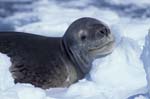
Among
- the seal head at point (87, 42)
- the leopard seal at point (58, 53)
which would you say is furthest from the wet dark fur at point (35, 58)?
the seal head at point (87, 42)

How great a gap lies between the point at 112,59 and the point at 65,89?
624 mm

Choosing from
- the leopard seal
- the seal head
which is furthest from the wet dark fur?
the seal head

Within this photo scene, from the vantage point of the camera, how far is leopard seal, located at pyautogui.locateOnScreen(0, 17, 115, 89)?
6750 millimetres

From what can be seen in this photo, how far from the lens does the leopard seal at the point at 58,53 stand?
6750mm

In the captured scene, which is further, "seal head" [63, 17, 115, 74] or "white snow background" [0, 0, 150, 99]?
"seal head" [63, 17, 115, 74]

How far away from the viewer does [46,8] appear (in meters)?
10.5

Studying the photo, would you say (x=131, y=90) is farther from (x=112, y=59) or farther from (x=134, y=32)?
(x=134, y=32)

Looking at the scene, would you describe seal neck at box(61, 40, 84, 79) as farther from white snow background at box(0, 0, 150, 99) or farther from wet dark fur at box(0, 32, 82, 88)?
white snow background at box(0, 0, 150, 99)

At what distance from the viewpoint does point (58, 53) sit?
280 inches

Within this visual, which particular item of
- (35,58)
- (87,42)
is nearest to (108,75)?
(87,42)

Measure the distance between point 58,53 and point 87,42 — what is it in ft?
1.03

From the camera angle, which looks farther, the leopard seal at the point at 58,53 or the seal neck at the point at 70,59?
the seal neck at the point at 70,59

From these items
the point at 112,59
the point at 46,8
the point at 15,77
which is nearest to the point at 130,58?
the point at 112,59

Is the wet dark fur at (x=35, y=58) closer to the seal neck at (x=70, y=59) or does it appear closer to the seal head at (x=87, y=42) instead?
the seal neck at (x=70, y=59)
